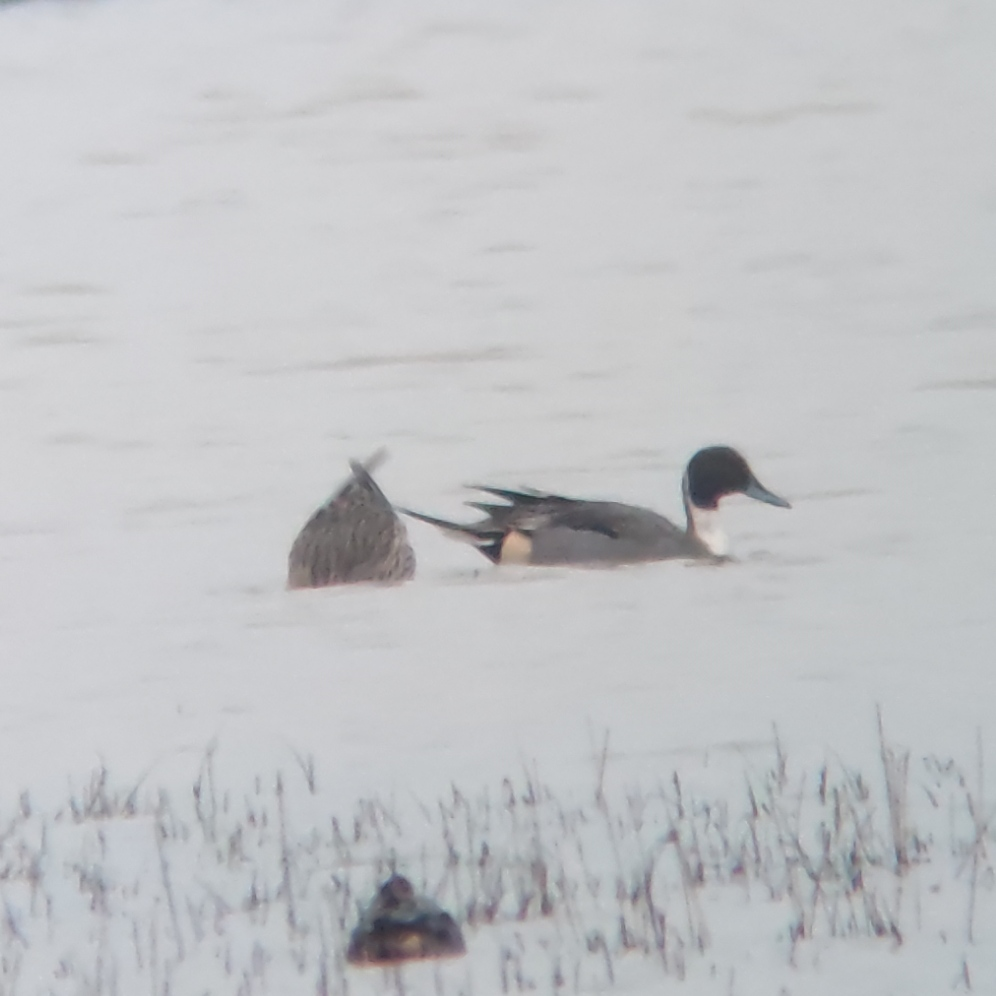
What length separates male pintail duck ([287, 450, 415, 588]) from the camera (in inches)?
129

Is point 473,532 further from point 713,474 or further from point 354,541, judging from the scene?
point 713,474

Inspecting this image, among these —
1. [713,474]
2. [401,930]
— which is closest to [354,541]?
[713,474]

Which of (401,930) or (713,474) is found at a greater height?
(713,474)

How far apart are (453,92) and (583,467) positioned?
73 centimetres

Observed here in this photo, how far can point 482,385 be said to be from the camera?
3203 millimetres

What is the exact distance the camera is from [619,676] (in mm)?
3064

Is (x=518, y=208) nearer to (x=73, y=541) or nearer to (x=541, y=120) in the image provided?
(x=541, y=120)

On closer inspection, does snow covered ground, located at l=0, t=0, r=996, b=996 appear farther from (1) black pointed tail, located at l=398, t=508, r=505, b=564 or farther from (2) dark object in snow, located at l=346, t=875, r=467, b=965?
(2) dark object in snow, located at l=346, t=875, r=467, b=965

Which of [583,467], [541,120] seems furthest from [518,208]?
[583,467]

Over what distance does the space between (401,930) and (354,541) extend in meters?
1.03

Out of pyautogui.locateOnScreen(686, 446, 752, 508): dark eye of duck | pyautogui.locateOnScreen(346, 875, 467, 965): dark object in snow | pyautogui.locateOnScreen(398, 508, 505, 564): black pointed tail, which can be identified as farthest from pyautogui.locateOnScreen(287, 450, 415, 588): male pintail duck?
pyautogui.locateOnScreen(346, 875, 467, 965): dark object in snow

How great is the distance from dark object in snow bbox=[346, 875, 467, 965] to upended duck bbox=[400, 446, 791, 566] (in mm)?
857

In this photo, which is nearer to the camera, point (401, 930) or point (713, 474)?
point (401, 930)

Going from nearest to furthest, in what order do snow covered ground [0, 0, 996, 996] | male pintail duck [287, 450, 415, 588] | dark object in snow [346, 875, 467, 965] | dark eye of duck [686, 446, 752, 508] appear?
dark object in snow [346, 875, 467, 965], snow covered ground [0, 0, 996, 996], dark eye of duck [686, 446, 752, 508], male pintail duck [287, 450, 415, 588]
